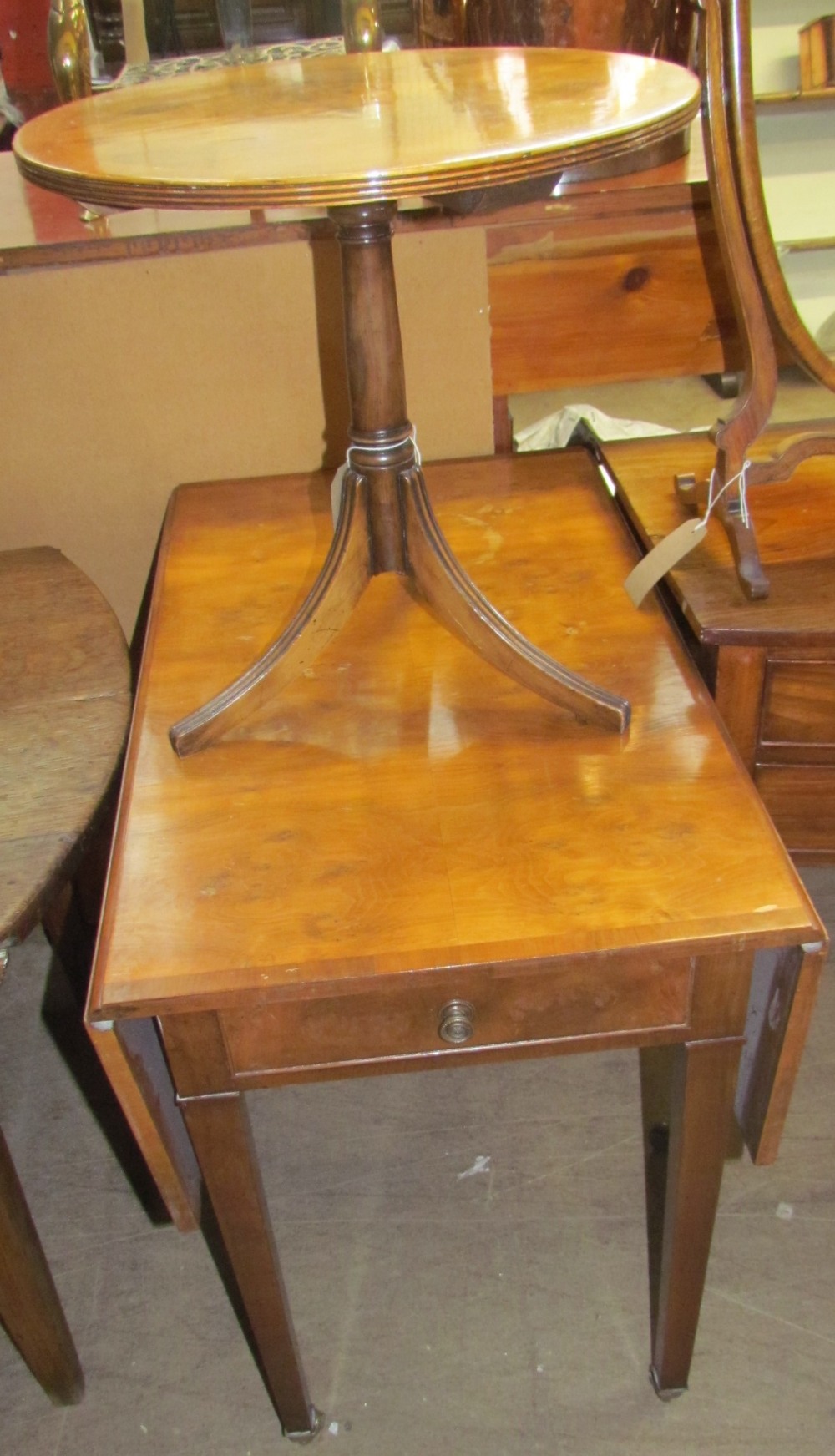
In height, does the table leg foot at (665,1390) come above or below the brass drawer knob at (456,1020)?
below

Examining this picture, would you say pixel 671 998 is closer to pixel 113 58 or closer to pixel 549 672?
pixel 549 672

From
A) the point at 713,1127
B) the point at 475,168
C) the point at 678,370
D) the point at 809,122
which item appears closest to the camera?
the point at 475,168

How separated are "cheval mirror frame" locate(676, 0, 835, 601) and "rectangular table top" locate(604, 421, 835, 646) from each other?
0.03 meters

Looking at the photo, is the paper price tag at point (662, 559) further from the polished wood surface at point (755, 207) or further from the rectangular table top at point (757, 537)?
the polished wood surface at point (755, 207)

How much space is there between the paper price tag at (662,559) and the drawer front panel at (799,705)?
5.3 inches

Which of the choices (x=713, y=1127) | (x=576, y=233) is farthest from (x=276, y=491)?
(x=713, y=1127)

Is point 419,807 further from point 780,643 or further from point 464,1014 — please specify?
point 780,643

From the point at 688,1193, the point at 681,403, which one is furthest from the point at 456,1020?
the point at 681,403

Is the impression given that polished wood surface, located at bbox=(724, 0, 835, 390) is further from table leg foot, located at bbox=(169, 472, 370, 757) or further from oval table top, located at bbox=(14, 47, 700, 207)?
table leg foot, located at bbox=(169, 472, 370, 757)

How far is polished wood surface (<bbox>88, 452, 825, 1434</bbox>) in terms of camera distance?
2.68ft

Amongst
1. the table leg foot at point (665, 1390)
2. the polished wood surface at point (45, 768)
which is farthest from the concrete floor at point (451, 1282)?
the polished wood surface at point (45, 768)

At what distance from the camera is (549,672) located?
100cm

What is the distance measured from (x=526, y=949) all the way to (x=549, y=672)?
28 cm

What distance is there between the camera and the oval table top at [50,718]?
0.97 metres
